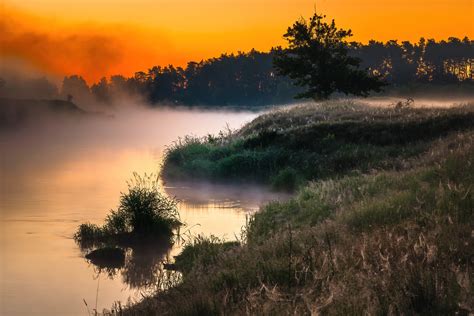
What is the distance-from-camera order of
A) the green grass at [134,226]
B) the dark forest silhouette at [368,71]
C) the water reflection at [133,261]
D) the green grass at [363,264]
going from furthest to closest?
the dark forest silhouette at [368,71], the green grass at [134,226], the water reflection at [133,261], the green grass at [363,264]

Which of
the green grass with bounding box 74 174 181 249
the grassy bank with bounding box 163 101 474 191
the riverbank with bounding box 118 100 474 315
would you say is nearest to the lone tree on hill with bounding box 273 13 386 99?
the grassy bank with bounding box 163 101 474 191

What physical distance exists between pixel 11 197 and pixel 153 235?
16.9 metres

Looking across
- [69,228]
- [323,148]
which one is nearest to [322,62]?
[323,148]

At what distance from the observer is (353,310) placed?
23.3 ft

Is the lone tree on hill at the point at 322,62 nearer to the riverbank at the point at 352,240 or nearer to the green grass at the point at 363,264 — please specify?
the riverbank at the point at 352,240

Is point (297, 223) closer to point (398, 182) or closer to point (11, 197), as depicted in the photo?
point (398, 182)

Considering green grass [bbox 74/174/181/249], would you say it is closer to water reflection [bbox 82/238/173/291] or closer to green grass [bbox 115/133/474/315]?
water reflection [bbox 82/238/173/291]

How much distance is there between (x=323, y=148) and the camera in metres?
34.8

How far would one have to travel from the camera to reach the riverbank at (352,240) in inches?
295

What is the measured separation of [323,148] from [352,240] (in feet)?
78.0

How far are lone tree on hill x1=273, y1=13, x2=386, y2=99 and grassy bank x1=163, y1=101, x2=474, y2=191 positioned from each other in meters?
11.5

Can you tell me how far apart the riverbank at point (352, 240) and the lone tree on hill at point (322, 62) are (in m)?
19.2

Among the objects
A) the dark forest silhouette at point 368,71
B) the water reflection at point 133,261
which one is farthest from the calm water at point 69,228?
the dark forest silhouette at point 368,71

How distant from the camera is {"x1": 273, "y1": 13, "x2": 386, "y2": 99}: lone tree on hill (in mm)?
55438
